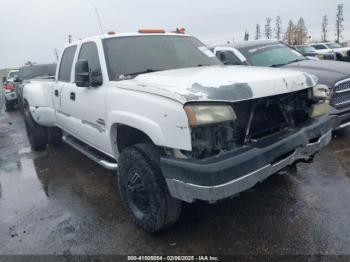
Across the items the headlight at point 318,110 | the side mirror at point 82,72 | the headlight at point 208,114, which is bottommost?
the headlight at point 318,110

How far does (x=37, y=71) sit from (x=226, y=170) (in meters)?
10.7

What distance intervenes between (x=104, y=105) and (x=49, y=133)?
12.2ft

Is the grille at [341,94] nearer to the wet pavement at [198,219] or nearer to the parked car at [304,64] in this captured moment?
the parked car at [304,64]

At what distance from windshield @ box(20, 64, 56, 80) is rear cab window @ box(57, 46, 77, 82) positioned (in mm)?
6407

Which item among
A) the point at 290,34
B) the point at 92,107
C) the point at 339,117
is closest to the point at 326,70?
the point at 339,117

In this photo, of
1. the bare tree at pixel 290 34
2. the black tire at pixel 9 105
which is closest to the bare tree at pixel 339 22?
the bare tree at pixel 290 34

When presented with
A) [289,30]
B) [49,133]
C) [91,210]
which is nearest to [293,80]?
[91,210]

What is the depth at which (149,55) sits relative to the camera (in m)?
3.96

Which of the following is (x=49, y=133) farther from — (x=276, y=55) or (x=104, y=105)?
(x=276, y=55)

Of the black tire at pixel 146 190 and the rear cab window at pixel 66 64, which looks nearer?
the black tire at pixel 146 190

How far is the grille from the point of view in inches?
203

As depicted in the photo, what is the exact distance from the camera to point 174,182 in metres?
2.60

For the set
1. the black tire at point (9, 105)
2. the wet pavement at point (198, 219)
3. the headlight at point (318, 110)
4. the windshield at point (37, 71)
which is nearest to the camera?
the wet pavement at point (198, 219)

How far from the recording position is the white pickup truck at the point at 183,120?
2.53 metres
